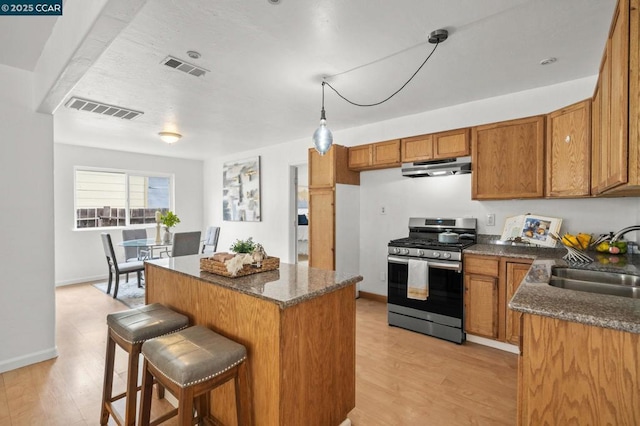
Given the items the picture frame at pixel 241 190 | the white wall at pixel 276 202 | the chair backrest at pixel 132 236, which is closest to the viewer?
the white wall at pixel 276 202

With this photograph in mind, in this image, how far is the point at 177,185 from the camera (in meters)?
7.00

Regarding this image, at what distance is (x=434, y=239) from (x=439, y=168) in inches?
35.2

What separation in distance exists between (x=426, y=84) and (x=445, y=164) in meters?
0.91

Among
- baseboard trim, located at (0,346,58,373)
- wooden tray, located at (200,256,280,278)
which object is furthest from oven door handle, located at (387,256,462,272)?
baseboard trim, located at (0,346,58,373)

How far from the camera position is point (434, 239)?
12.3 ft

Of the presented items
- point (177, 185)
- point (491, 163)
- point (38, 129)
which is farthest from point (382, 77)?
point (177, 185)

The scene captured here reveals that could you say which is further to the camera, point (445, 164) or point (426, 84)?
point (445, 164)

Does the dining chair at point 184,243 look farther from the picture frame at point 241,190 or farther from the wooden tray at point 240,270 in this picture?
the wooden tray at point 240,270

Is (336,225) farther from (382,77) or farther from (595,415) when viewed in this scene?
(595,415)

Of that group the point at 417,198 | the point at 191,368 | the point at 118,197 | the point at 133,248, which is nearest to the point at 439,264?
the point at 417,198

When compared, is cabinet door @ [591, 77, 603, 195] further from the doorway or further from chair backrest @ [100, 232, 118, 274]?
chair backrest @ [100, 232, 118, 274]

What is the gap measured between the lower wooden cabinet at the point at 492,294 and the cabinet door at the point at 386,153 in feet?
4.91

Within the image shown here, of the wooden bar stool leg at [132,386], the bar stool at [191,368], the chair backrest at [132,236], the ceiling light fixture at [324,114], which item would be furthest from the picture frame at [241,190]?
the bar stool at [191,368]

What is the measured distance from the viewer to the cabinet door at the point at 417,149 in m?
3.55
